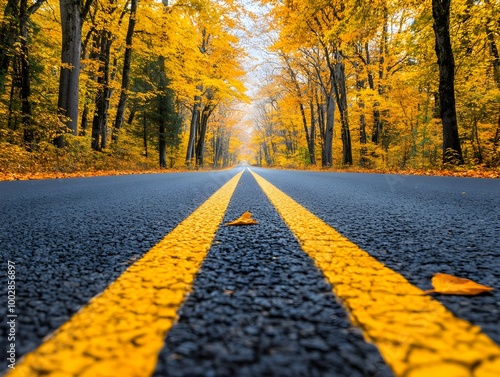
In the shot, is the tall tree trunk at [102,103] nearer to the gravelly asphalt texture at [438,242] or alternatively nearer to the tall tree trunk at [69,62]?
the tall tree trunk at [69,62]

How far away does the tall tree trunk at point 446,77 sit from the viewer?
26.3 feet

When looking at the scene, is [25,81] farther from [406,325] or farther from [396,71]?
[396,71]

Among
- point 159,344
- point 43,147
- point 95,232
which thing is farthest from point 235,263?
point 43,147

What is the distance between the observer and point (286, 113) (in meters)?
30.8

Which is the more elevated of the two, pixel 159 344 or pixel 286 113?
pixel 286 113

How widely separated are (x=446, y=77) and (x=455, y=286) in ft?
31.4

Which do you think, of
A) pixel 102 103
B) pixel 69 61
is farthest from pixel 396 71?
pixel 69 61

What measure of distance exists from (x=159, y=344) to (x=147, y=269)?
47 centimetres

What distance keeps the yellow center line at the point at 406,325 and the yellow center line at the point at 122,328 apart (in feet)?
1.40

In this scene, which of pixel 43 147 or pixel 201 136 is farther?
pixel 201 136

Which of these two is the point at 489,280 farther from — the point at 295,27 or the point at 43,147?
the point at 295,27

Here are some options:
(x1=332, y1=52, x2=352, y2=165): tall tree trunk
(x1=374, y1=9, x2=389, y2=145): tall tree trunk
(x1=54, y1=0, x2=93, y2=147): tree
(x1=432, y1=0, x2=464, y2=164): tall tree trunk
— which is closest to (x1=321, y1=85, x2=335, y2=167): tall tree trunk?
(x1=332, y1=52, x2=352, y2=165): tall tree trunk

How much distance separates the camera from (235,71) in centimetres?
2183

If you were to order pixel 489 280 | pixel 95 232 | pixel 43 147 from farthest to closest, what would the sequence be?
pixel 43 147, pixel 95 232, pixel 489 280
